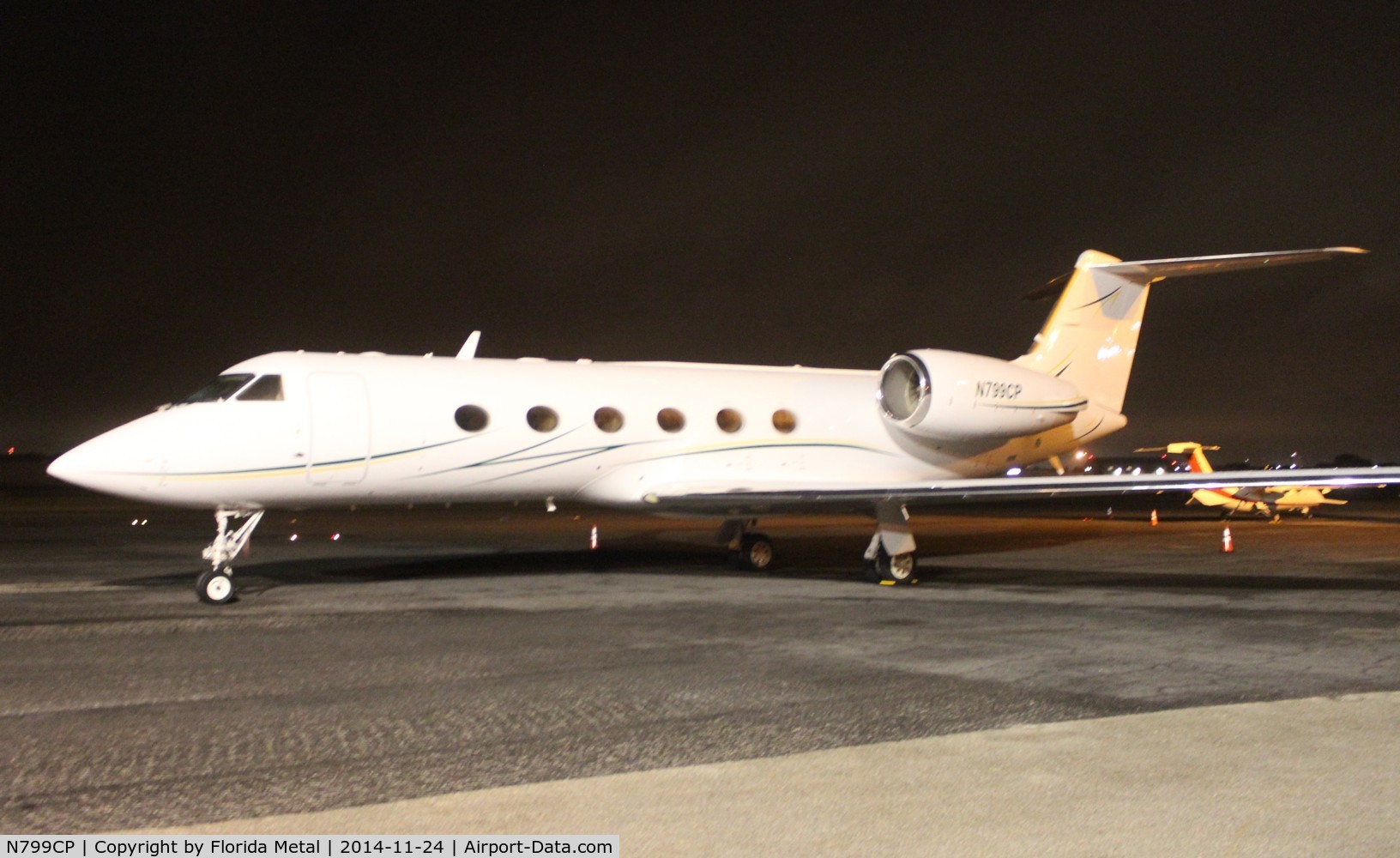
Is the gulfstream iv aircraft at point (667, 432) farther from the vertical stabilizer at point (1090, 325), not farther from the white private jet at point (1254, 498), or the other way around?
the white private jet at point (1254, 498)

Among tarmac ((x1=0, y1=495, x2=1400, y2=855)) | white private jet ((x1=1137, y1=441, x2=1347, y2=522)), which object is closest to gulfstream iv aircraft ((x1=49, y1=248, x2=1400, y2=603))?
tarmac ((x1=0, y1=495, x2=1400, y2=855))

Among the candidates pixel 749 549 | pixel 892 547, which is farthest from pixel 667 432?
pixel 892 547

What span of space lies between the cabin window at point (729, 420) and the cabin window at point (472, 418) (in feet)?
10.8

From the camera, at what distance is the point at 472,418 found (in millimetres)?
13555

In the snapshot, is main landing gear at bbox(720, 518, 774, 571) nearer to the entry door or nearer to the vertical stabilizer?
the vertical stabilizer

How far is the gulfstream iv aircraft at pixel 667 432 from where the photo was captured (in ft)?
39.8

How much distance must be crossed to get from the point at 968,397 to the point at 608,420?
5018mm

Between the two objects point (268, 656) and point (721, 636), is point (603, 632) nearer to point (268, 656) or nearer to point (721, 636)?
point (721, 636)

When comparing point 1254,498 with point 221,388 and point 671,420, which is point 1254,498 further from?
point 221,388

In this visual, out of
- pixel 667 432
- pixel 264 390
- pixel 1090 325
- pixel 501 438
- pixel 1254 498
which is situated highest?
pixel 1090 325

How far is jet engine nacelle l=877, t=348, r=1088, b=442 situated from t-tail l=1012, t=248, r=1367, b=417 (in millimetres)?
723

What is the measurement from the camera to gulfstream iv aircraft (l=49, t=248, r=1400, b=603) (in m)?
12.1

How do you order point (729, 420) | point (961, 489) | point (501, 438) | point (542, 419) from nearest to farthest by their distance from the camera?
point (961, 489), point (501, 438), point (542, 419), point (729, 420)

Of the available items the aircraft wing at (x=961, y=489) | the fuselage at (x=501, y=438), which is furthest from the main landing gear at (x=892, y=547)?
the fuselage at (x=501, y=438)
